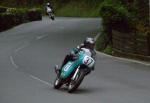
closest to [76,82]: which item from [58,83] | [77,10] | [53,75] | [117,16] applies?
[58,83]

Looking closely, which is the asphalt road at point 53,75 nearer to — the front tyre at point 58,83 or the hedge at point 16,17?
the front tyre at point 58,83

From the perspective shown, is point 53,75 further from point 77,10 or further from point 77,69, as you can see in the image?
point 77,10

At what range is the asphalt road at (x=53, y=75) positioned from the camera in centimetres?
1566

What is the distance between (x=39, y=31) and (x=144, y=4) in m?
14.0

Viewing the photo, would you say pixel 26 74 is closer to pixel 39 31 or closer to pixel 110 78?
pixel 110 78

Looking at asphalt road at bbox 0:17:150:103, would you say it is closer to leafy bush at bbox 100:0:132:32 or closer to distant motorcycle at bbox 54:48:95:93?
distant motorcycle at bbox 54:48:95:93

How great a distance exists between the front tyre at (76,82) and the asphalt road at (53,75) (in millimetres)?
171

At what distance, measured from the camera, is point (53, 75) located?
21703mm

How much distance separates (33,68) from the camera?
24375 millimetres

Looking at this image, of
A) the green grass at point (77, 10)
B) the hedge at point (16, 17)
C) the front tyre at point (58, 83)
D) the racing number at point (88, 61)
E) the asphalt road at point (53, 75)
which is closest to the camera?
the asphalt road at point (53, 75)

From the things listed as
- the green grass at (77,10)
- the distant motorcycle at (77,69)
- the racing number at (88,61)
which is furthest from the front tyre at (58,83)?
the green grass at (77,10)

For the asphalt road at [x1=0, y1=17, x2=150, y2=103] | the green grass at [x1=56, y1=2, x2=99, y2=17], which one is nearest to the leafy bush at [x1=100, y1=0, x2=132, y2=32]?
the asphalt road at [x1=0, y1=17, x2=150, y2=103]

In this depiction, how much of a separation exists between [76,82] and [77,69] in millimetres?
375

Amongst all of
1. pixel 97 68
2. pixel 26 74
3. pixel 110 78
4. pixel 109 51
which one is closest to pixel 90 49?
pixel 110 78
